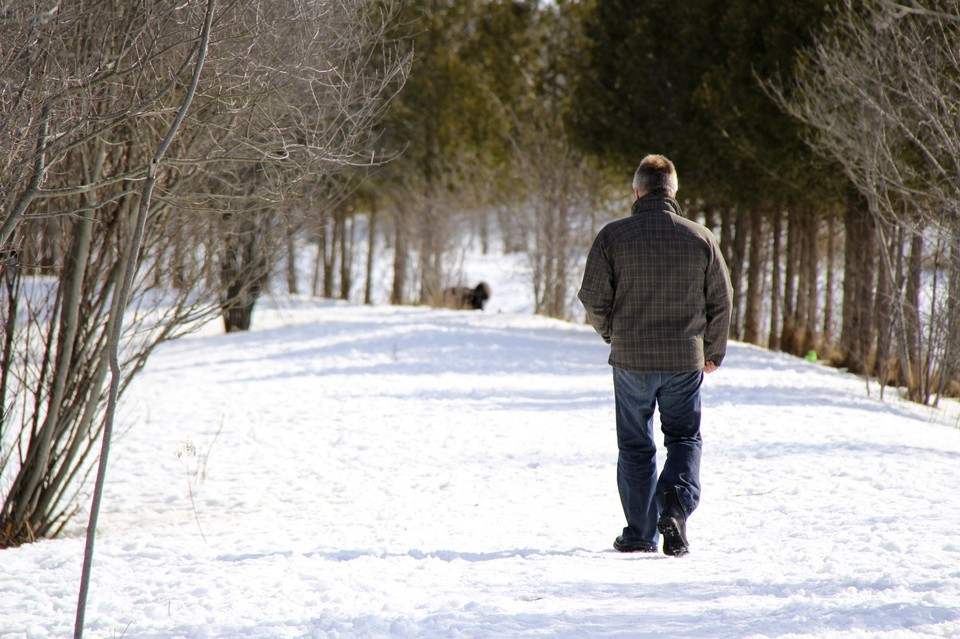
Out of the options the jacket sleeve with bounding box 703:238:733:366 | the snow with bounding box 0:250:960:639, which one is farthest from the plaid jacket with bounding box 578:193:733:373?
the snow with bounding box 0:250:960:639

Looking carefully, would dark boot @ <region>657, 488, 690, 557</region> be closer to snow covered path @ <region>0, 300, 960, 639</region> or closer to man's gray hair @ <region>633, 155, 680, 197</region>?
snow covered path @ <region>0, 300, 960, 639</region>

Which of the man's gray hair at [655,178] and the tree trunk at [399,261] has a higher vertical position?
the tree trunk at [399,261]

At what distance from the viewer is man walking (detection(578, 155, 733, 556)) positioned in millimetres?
4406

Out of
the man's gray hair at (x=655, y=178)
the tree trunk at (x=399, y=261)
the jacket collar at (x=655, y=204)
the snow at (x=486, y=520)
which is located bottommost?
the snow at (x=486, y=520)

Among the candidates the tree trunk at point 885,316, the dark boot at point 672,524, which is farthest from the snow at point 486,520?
the tree trunk at point 885,316

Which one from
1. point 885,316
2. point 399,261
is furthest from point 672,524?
point 399,261

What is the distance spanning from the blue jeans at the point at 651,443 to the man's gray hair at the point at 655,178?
0.88m

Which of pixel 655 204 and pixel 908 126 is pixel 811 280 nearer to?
pixel 908 126

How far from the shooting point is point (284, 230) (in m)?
7.21

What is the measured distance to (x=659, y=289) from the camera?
174 inches

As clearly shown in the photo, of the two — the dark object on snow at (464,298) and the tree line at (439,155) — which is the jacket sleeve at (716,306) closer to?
the tree line at (439,155)

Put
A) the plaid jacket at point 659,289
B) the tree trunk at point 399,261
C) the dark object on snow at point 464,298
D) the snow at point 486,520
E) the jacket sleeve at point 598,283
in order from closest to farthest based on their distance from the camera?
the snow at point 486,520
the plaid jacket at point 659,289
the jacket sleeve at point 598,283
the dark object on snow at point 464,298
the tree trunk at point 399,261

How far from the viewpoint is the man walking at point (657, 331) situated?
14.5 ft

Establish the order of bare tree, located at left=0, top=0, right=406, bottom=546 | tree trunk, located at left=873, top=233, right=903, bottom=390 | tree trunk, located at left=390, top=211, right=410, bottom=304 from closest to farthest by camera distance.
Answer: bare tree, located at left=0, top=0, right=406, bottom=546 < tree trunk, located at left=873, top=233, right=903, bottom=390 < tree trunk, located at left=390, top=211, right=410, bottom=304
